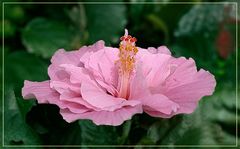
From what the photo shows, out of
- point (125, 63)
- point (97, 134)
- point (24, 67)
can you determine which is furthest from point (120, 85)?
point (24, 67)

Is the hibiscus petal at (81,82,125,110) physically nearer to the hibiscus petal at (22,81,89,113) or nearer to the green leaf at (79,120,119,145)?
the hibiscus petal at (22,81,89,113)

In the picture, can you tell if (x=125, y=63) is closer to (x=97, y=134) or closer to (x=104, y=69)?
(x=104, y=69)

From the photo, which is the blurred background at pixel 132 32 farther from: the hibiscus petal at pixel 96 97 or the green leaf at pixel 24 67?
the hibiscus petal at pixel 96 97

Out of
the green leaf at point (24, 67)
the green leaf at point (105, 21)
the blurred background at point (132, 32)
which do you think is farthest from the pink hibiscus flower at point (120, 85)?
the green leaf at point (105, 21)

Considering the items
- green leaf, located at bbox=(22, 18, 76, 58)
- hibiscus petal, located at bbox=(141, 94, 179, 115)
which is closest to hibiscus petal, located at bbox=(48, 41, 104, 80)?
hibiscus petal, located at bbox=(141, 94, 179, 115)

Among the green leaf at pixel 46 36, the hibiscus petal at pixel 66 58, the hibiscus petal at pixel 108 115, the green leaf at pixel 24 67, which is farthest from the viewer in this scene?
the green leaf at pixel 46 36

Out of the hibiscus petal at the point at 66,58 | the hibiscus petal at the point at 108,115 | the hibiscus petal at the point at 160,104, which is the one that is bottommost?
the hibiscus petal at the point at 108,115
